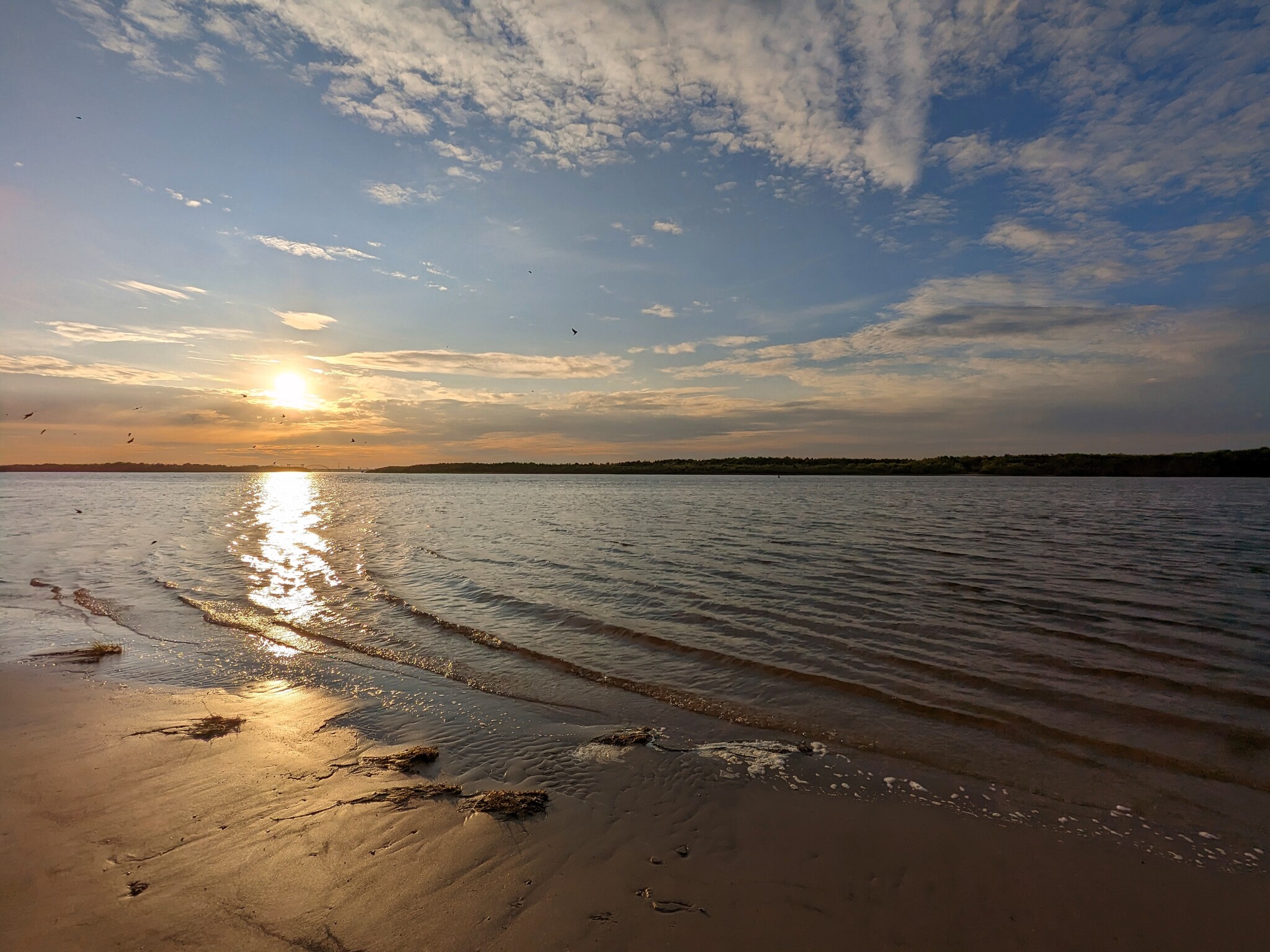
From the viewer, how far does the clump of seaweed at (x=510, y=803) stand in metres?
5.87

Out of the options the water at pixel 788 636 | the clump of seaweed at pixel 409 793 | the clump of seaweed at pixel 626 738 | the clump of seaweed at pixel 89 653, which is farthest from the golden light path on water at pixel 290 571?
the clump of seaweed at pixel 626 738

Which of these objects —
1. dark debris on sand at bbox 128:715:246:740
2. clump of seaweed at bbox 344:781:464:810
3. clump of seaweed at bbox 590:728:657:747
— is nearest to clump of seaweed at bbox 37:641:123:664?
dark debris on sand at bbox 128:715:246:740

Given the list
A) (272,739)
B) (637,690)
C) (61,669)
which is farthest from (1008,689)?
(61,669)

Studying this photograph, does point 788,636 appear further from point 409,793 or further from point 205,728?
point 205,728

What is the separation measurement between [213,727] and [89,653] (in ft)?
18.4

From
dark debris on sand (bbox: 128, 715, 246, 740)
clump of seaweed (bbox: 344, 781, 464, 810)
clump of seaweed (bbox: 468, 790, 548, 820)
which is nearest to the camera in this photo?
clump of seaweed (bbox: 468, 790, 548, 820)

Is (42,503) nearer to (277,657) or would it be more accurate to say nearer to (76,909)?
(277,657)

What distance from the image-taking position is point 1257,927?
14.8 feet

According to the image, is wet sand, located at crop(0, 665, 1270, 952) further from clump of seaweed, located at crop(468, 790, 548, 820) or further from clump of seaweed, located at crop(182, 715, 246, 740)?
clump of seaweed, located at crop(182, 715, 246, 740)

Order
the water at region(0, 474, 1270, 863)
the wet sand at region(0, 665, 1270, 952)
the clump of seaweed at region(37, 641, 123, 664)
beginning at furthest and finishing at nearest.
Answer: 1. the clump of seaweed at region(37, 641, 123, 664)
2. the water at region(0, 474, 1270, 863)
3. the wet sand at region(0, 665, 1270, 952)

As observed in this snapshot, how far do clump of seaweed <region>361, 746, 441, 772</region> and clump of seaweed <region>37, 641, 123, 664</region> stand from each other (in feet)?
24.8

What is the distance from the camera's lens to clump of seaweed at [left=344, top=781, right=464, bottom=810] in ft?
19.9

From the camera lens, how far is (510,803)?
19.7 feet

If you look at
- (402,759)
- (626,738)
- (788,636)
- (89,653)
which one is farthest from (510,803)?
(89,653)
